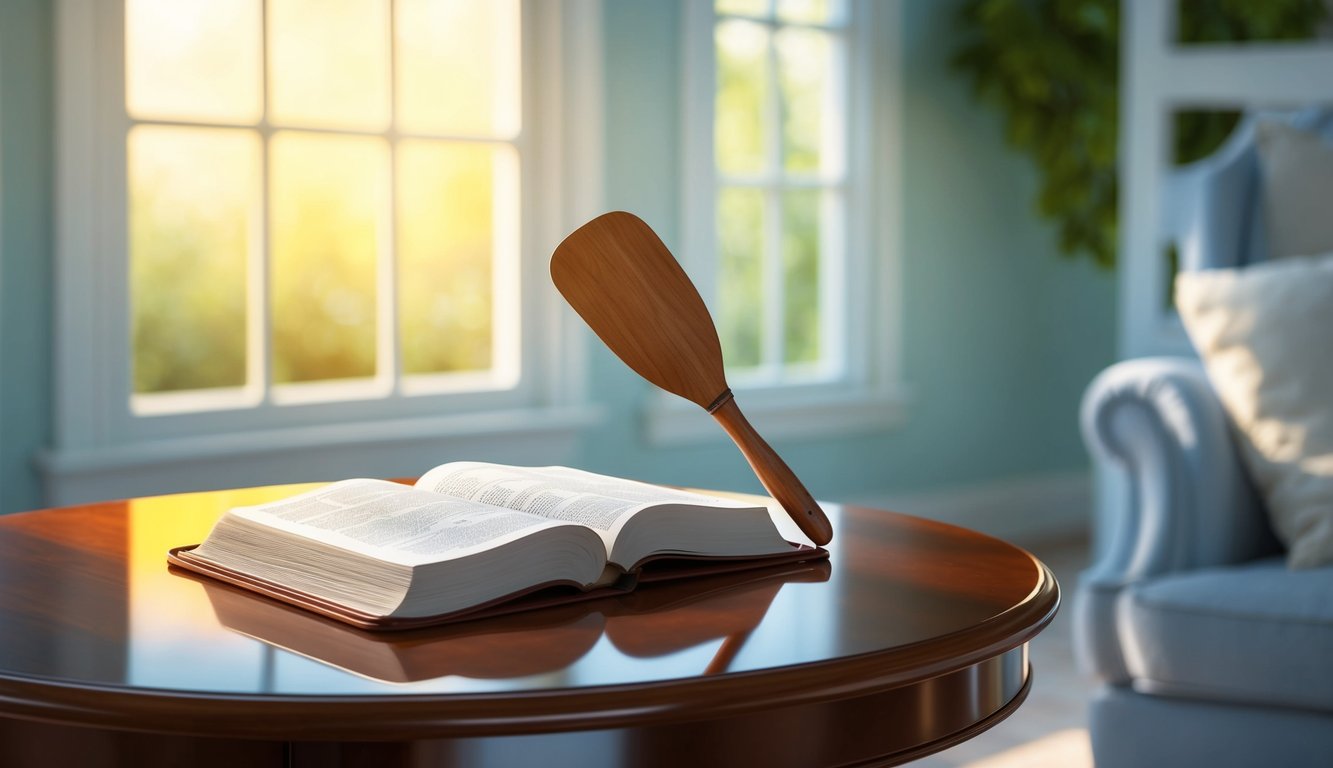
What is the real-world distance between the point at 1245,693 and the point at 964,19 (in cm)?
263

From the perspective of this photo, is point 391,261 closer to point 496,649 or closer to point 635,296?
point 635,296

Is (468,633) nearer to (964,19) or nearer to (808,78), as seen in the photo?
(808,78)

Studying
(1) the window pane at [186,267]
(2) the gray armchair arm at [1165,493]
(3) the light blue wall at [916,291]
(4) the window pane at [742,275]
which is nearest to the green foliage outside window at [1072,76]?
(3) the light blue wall at [916,291]

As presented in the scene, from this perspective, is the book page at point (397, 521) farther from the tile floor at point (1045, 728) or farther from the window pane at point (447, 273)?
the window pane at point (447, 273)

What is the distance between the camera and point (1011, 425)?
14.8 feet

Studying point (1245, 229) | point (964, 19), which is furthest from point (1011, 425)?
point (1245, 229)

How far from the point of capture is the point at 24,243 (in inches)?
102

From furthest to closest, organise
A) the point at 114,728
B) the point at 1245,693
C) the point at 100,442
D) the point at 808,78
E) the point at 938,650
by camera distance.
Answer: the point at 808,78
the point at 100,442
the point at 1245,693
the point at 938,650
the point at 114,728

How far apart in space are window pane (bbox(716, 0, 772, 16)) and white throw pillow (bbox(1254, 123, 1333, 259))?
1469mm

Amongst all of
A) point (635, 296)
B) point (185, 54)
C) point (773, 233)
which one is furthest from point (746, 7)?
point (185, 54)

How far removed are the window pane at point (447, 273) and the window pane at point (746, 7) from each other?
181 inches

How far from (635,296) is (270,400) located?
1.88 metres

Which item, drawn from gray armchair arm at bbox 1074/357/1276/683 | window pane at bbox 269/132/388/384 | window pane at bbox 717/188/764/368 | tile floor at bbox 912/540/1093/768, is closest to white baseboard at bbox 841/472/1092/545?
tile floor at bbox 912/540/1093/768

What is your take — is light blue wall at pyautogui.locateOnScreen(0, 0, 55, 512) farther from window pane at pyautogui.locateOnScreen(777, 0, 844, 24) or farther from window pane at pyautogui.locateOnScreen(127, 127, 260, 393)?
window pane at pyautogui.locateOnScreen(127, 127, 260, 393)
